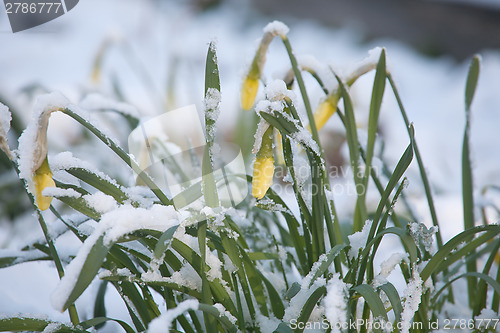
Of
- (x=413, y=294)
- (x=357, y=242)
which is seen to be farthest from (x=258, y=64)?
(x=413, y=294)

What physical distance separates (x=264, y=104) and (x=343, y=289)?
24 centimetres

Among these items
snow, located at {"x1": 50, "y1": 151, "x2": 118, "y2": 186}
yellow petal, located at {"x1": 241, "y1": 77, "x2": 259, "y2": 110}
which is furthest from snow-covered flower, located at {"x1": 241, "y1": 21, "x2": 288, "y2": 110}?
snow, located at {"x1": 50, "y1": 151, "x2": 118, "y2": 186}

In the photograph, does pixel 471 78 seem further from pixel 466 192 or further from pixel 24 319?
pixel 24 319

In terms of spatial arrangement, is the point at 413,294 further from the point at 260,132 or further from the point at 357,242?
the point at 260,132

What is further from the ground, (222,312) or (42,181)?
(42,181)

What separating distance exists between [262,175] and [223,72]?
10.9 ft

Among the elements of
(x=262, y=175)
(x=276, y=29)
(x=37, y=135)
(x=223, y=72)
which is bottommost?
(x=262, y=175)

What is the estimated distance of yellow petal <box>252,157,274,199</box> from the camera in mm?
582

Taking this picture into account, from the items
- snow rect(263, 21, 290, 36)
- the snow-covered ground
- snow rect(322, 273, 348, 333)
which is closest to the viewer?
snow rect(322, 273, 348, 333)

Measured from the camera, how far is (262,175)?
22.9 inches

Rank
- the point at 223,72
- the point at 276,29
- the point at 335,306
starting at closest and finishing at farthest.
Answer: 1. the point at 335,306
2. the point at 276,29
3. the point at 223,72

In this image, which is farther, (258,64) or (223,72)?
(223,72)

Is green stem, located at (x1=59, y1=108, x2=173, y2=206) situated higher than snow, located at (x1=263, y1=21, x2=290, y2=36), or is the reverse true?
snow, located at (x1=263, y1=21, x2=290, y2=36)

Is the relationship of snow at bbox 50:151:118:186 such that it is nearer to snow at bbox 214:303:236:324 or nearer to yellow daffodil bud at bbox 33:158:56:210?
yellow daffodil bud at bbox 33:158:56:210
